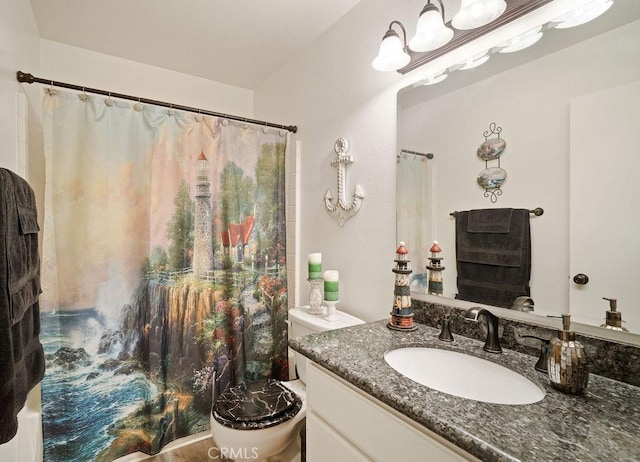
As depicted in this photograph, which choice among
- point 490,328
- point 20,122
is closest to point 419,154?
point 490,328

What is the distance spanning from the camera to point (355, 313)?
161 centimetres

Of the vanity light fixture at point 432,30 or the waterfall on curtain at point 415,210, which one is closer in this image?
the vanity light fixture at point 432,30

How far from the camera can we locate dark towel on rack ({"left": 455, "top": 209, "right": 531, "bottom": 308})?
99 centimetres

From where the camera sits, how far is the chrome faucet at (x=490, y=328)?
96 centimetres

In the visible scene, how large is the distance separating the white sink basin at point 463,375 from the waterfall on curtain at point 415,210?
33 cm

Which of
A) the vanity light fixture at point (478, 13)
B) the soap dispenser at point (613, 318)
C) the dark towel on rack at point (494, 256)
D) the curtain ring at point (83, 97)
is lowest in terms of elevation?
the soap dispenser at point (613, 318)

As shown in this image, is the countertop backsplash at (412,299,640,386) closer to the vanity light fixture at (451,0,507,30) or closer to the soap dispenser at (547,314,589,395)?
the soap dispenser at (547,314,589,395)

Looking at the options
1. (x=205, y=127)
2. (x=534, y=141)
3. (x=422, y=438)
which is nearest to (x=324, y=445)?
(x=422, y=438)

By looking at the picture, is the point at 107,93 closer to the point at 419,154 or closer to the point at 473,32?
the point at 419,154

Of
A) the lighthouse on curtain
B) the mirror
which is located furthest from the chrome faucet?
the lighthouse on curtain

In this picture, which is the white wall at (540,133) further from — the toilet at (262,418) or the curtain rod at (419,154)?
the toilet at (262,418)

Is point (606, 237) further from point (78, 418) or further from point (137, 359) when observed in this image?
point (78, 418)

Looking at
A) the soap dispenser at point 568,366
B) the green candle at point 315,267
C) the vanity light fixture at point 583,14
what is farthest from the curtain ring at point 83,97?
the soap dispenser at point 568,366

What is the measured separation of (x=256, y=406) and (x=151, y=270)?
2.96 ft
